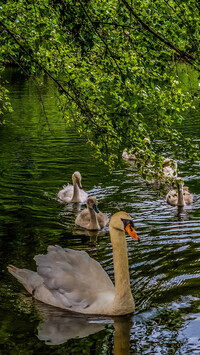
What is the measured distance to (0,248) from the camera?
12773 millimetres

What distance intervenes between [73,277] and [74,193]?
7.61 metres

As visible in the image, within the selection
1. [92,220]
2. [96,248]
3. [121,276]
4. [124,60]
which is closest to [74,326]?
[121,276]

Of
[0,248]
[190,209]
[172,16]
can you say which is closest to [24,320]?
[0,248]

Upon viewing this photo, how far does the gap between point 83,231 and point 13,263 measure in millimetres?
3258

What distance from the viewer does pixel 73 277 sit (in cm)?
992

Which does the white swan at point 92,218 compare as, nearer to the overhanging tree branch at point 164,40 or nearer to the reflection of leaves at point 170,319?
the reflection of leaves at point 170,319

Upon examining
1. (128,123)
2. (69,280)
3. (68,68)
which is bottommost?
(69,280)

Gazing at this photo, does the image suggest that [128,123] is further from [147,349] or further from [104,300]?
[147,349]

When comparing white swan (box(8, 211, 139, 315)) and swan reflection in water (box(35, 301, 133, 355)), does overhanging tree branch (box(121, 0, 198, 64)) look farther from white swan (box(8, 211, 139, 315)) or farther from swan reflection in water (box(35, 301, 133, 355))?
swan reflection in water (box(35, 301, 133, 355))

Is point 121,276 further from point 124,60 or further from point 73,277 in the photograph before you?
point 124,60

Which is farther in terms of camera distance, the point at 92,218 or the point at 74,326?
the point at 92,218

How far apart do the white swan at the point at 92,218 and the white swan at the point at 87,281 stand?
4.56 m

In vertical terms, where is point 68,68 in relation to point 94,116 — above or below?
above

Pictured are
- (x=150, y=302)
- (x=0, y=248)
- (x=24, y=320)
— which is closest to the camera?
(x=24, y=320)
